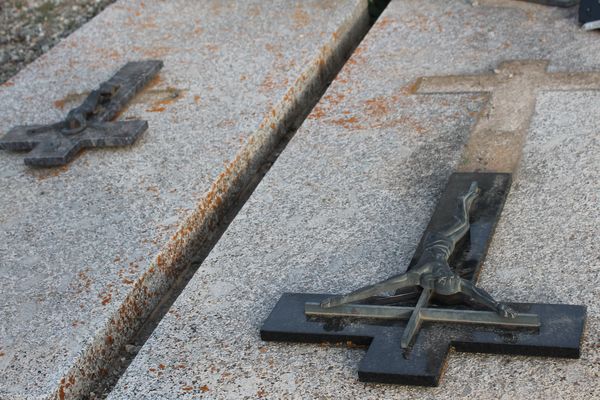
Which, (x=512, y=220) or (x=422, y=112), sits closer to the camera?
(x=512, y=220)

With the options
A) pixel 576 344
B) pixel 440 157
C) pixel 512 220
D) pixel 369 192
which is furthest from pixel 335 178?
pixel 576 344

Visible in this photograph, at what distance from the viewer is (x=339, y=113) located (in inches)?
143

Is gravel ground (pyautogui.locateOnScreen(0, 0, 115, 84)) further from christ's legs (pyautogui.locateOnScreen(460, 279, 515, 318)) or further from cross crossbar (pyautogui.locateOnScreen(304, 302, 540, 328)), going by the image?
christ's legs (pyautogui.locateOnScreen(460, 279, 515, 318))

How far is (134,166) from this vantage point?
11.5 feet

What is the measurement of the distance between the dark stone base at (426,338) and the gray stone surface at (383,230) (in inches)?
1.3

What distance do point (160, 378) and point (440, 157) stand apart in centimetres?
131

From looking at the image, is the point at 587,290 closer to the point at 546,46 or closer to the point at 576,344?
the point at 576,344

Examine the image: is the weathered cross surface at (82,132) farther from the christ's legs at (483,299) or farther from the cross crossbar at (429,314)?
the christ's legs at (483,299)

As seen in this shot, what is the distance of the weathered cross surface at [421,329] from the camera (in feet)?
7.34

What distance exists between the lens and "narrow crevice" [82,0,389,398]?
8.93 feet

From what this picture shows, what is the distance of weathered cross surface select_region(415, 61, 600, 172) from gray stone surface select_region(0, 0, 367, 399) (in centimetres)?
71

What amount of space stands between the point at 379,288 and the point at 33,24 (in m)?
3.70

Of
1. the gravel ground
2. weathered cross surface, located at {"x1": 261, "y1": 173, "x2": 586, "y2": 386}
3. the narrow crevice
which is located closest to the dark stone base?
weathered cross surface, located at {"x1": 261, "y1": 173, "x2": 586, "y2": 386}

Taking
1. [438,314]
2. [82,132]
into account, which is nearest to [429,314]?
[438,314]
